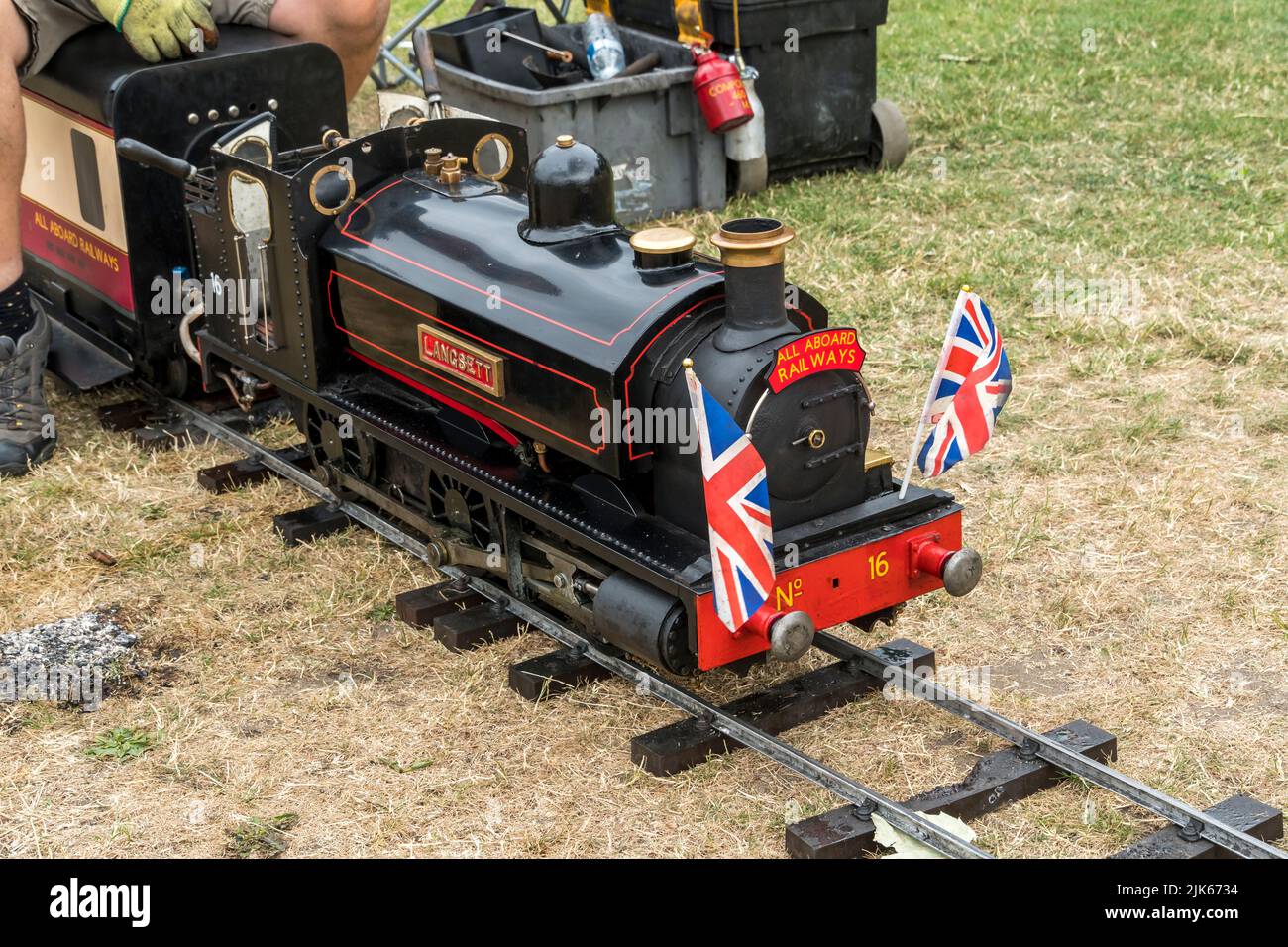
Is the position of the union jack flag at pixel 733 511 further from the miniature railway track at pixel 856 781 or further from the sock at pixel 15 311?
the sock at pixel 15 311

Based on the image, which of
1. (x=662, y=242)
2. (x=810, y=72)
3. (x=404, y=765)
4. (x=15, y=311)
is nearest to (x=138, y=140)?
(x=15, y=311)

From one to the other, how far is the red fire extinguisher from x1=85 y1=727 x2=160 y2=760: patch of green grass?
214 inches

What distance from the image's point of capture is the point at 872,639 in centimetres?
509

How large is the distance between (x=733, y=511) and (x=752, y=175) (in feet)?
18.6

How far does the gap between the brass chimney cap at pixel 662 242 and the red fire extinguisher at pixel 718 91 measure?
178 inches

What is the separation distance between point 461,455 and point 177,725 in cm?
117

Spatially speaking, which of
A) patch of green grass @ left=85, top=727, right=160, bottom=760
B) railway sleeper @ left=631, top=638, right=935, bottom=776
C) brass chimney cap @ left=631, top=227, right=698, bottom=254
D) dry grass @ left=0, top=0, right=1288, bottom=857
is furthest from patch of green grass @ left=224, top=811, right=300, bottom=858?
brass chimney cap @ left=631, top=227, right=698, bottom=254

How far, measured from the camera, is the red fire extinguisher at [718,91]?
898 cm

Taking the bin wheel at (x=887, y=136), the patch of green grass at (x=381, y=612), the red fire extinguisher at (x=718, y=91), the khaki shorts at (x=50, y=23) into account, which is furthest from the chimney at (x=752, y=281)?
the bin wheel at (x=887, y=136)

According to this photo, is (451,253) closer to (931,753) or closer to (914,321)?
(931,753)

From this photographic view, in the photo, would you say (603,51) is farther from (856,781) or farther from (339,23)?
(856,781)

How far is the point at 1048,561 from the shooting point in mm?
5504

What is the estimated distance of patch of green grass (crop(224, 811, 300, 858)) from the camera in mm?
4102

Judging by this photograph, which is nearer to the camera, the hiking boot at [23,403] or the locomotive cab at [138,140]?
the locomotive cab at [138,140]
